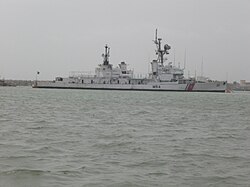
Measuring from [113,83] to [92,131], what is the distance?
78.9 m

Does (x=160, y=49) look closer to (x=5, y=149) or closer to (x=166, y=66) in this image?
(x=166, y=66)

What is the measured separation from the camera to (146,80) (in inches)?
3607

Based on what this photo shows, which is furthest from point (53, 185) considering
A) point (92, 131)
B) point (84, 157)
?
point (92, 131)

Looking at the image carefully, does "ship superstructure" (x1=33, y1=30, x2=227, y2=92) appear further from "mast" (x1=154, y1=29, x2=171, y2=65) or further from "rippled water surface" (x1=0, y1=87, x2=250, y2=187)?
"rippled water surface" (x1=0, y1=87, x2=250, y2=187)

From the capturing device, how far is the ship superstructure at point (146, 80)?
294 feet

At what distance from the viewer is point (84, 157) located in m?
9.07

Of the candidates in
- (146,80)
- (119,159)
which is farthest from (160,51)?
(119,159)

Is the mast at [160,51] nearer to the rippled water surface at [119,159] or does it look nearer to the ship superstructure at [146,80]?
the ship superstructure at [146,80]

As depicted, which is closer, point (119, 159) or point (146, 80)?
point (119, 159)

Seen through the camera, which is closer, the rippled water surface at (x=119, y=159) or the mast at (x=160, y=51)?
the rippled water surface at (x=119, y=159)

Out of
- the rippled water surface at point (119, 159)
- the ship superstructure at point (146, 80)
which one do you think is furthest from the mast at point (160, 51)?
the rippled water surface at point (119, 159)

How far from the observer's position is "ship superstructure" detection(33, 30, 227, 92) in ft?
294

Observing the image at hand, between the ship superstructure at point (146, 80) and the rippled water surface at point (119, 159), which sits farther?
the ship superstructure at point (146, 80)

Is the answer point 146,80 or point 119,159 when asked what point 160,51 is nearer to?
point 146,80
